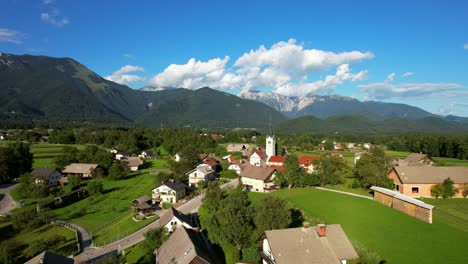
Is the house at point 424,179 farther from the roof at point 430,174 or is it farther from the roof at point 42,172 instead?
the roof at point 42,172

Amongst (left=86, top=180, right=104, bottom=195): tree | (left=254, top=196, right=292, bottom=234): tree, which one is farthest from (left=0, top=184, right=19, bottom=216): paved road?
(left=254, top=196, right=292, bottom=234): tree

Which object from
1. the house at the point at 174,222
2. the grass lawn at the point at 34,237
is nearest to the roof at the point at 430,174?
the house at the point at 174,222

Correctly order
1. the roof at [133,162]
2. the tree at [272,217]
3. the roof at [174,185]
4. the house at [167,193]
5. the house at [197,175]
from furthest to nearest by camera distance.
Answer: the roof at [133,162], the house at [197,175], the roof at [174,185], the house at [167,193], the tree at [272,217]

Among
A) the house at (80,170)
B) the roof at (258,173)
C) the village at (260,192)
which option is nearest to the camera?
the village at (260,192)

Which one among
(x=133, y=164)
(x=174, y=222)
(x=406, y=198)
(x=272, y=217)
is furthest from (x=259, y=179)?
(x=133, y=164)

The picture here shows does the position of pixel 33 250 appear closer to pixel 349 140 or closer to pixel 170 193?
pixel 170 193

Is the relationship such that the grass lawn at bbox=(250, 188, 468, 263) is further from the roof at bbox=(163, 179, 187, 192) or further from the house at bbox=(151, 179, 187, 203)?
the roof at bbox=(163, 179, 187, 192)

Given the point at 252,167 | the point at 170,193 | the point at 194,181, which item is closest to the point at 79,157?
the point at 194,181

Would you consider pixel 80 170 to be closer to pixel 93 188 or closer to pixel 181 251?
pixel 93 188
